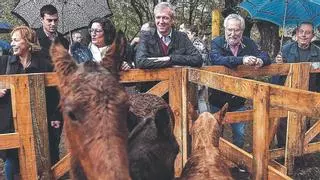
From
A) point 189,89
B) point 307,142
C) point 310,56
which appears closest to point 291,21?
point 310,56

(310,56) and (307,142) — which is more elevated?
(310,56)

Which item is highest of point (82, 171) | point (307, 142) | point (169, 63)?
point (169, 63)

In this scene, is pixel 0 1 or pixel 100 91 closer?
pixel 100 91

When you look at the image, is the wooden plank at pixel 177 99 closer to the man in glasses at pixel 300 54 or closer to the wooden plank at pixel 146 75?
the wooden plank at pixel 146 75

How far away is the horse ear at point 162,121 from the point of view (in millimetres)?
4291

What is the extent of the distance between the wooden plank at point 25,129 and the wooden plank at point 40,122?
5cm

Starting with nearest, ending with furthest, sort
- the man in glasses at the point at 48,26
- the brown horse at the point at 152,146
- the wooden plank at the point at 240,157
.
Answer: the wooden plank at the point at 240,157 < the brown horse at the point at 152,146 < the man in glasses at the point at 48,26

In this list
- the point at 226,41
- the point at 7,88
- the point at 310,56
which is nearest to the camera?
the point at 7,88

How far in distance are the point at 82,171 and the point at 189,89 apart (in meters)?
2.71

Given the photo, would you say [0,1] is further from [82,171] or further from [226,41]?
[82,171]

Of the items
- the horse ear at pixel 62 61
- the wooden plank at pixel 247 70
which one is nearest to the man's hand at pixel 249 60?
the wooden plank at pixel 247 70

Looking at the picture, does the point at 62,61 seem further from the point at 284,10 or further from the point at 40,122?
the point at 284,10

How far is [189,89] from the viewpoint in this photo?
5.46 metres

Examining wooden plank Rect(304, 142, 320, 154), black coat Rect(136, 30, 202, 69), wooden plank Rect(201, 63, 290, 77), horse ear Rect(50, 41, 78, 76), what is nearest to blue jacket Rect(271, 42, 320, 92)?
wooden plank Rect(304, 142, 320, 154)
